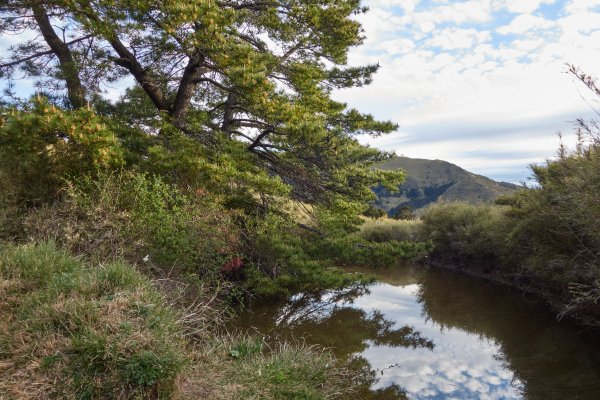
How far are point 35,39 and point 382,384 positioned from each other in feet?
41.8

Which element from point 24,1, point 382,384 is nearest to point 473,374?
point 382,384

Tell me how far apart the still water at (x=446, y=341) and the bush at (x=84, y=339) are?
12.9ft

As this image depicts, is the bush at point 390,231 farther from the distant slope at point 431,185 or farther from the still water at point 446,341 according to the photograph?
the distant slope at point 431,185

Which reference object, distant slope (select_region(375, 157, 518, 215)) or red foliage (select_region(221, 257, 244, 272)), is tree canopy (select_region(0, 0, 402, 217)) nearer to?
red foliage (select_region(221, 257, 244, 272))


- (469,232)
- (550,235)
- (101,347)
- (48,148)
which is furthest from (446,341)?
(48,148)

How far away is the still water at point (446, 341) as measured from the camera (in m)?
7.19

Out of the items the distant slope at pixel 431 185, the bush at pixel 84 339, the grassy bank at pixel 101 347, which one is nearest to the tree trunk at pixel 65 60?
the grassy bank at pixel 101 347

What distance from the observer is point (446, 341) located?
9.73 m

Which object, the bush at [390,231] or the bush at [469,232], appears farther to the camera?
the bush at [390,231]

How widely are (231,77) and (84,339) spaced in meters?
6.32

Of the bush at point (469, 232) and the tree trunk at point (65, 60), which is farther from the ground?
the tree trunk at point (65, 60)

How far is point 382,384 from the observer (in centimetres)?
712

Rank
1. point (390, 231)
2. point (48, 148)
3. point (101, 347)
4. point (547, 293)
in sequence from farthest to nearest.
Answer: point (390, 231)
point (547, 293)
point (48, 148)
point (101, 347)

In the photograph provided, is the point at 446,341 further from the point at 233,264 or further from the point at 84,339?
the point at 84,339
